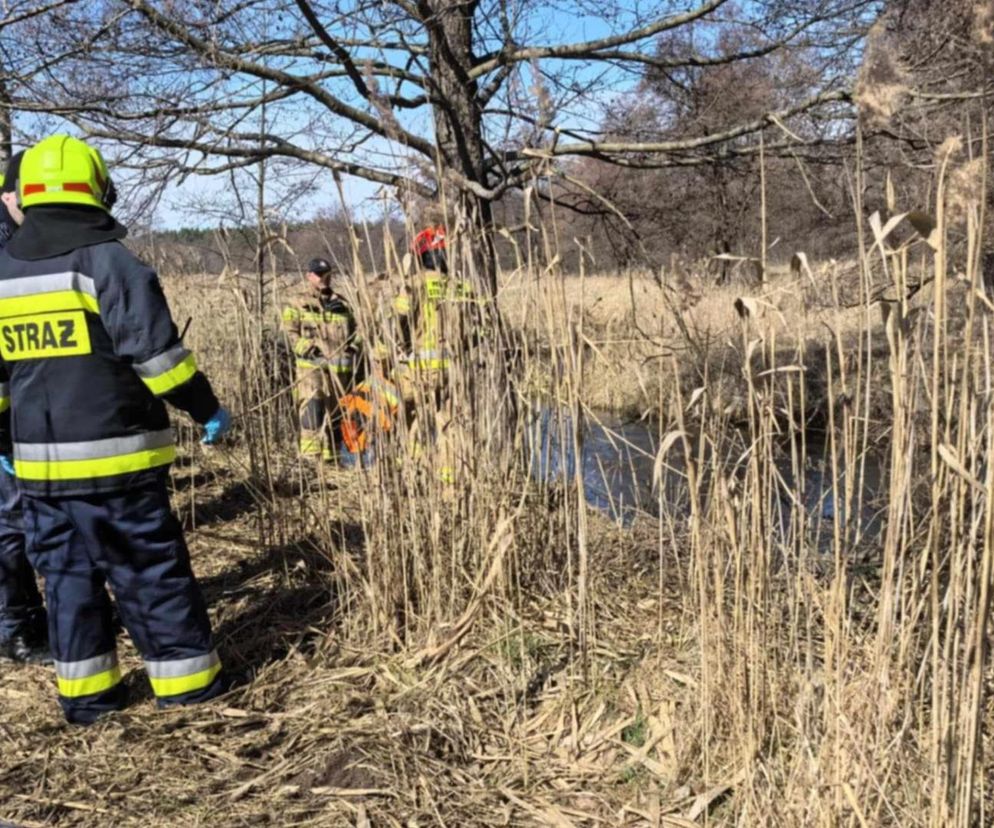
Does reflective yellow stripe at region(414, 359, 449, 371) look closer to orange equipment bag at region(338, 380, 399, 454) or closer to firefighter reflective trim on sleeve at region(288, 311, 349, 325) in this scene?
orange equipment bag at region(338, 380, 399, 454)

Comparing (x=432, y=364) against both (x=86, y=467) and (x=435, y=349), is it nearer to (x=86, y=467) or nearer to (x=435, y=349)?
(x=435, y=349)

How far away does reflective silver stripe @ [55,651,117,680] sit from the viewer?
2543mm

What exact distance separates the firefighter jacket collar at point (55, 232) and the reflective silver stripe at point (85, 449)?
53cm

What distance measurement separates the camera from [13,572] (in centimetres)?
310

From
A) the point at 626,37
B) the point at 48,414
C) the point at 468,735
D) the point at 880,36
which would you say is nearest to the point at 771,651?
the point at 468,735

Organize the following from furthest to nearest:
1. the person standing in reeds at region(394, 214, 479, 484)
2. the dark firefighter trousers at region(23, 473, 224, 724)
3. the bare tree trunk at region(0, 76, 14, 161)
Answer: the bare tree trunk at region(0, 76, 14, 161) → the person standing in reeds at region(394, 214, 479, 484) → the dark firefighter trousers at region(23, 473, 224, 724)

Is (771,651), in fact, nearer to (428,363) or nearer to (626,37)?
(428,363)

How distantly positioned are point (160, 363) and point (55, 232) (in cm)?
48

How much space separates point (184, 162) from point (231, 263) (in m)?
1.17

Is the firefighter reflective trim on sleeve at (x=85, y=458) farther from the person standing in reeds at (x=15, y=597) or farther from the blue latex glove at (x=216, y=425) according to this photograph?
the person standing in reeds at (x=15, y=597)

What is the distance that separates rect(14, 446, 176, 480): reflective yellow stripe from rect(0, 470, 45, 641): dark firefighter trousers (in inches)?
27.1

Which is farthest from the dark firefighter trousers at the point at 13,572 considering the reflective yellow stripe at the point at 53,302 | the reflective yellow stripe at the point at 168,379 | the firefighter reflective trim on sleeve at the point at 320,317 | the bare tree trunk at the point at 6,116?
the bare tree trunk at the point at 6,116

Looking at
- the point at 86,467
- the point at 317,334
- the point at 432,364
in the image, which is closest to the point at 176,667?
the point at 86,467

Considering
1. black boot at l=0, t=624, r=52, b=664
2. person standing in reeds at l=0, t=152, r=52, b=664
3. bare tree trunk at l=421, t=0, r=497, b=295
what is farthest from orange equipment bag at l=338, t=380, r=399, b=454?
bare tree trunk at l=421, t=0, r=497, b=295
